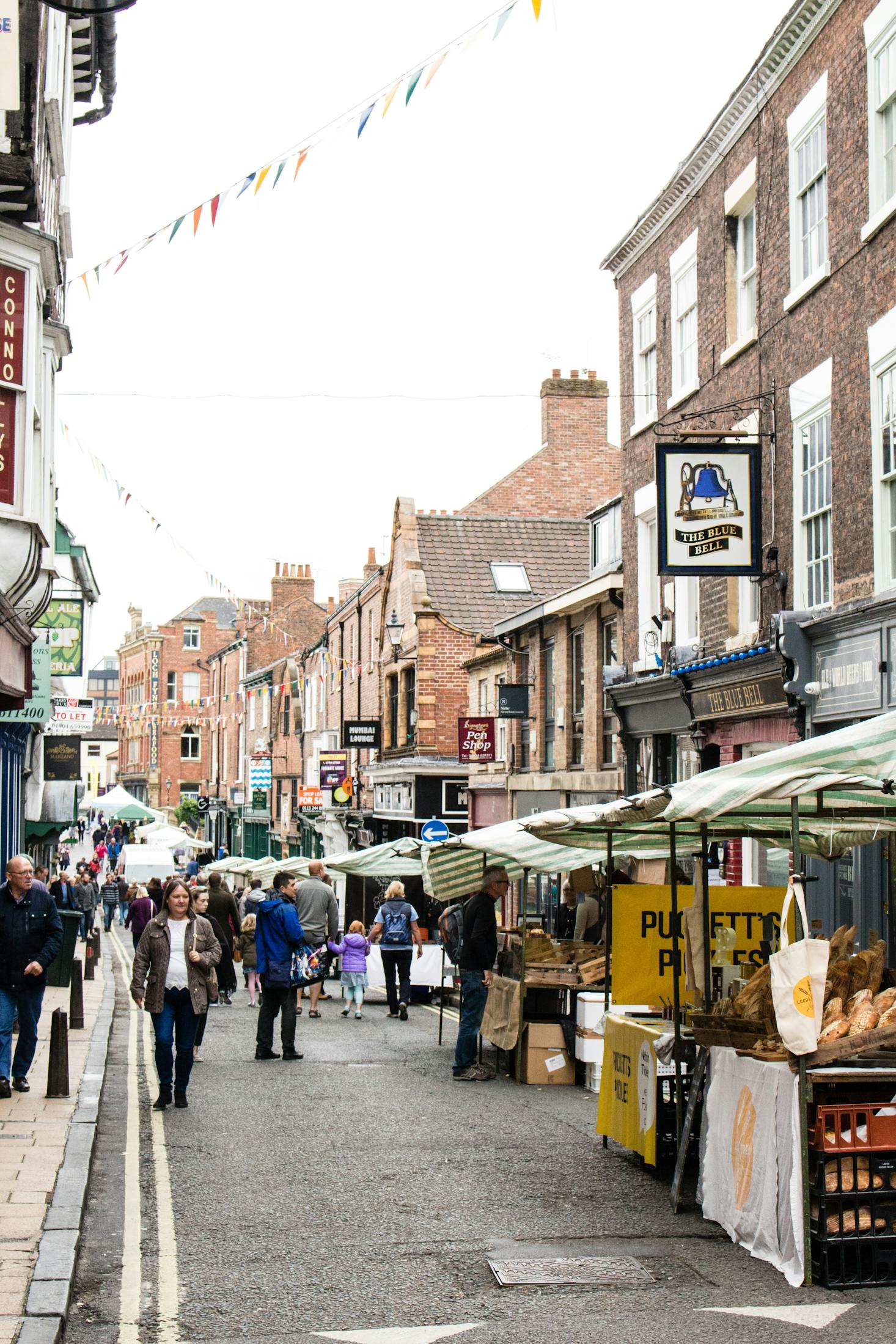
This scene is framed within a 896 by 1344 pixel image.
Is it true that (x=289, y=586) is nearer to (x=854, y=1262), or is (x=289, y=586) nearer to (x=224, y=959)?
(x=224, y=959)

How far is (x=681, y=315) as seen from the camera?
2083cm

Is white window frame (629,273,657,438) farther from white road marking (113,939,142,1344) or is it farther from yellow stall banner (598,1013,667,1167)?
yellow stall banner (598,1013,667,1167)

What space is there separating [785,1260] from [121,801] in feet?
116

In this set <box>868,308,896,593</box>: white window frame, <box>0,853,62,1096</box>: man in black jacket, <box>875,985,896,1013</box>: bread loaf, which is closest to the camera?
<box>875,985,896,1013</box>: bread loaf

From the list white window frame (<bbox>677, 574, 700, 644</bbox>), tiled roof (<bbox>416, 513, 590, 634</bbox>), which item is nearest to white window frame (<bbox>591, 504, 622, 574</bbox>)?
white window frame (<bbox>677, 574, 700, 644</bbox>)

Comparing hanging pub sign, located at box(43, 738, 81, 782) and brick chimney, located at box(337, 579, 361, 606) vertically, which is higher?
brick chimney, located at box(337, 579, 361, 606)

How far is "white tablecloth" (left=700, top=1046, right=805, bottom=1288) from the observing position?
23.0 feet

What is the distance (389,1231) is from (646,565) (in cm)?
1553

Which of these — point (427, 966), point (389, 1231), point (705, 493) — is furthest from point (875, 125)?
point (427, 966)

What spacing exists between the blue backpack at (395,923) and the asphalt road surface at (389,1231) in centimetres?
594

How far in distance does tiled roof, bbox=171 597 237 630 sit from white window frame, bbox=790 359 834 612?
78.4 metres

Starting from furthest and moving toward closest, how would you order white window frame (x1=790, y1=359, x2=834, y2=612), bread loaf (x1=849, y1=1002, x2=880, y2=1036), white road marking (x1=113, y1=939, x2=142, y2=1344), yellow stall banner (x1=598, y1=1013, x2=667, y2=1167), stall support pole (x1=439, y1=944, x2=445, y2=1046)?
stall support pole (x1=439, y1=944, x2=445, y2=1046) → white window frame (x1=790, y1=359, x2=834, y2=612) → yellow stall banner (x1=598, y1=1013, x2=667, y2=1167) → bread loaf (x1=849, y1=1002, x2=880, y2=1036) → white road marking (x1=113, y1=939, x2=142, y2=1344)

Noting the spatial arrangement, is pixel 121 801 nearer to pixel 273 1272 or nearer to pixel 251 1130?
pixel 251 1130

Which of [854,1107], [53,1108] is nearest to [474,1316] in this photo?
[854,1107]
